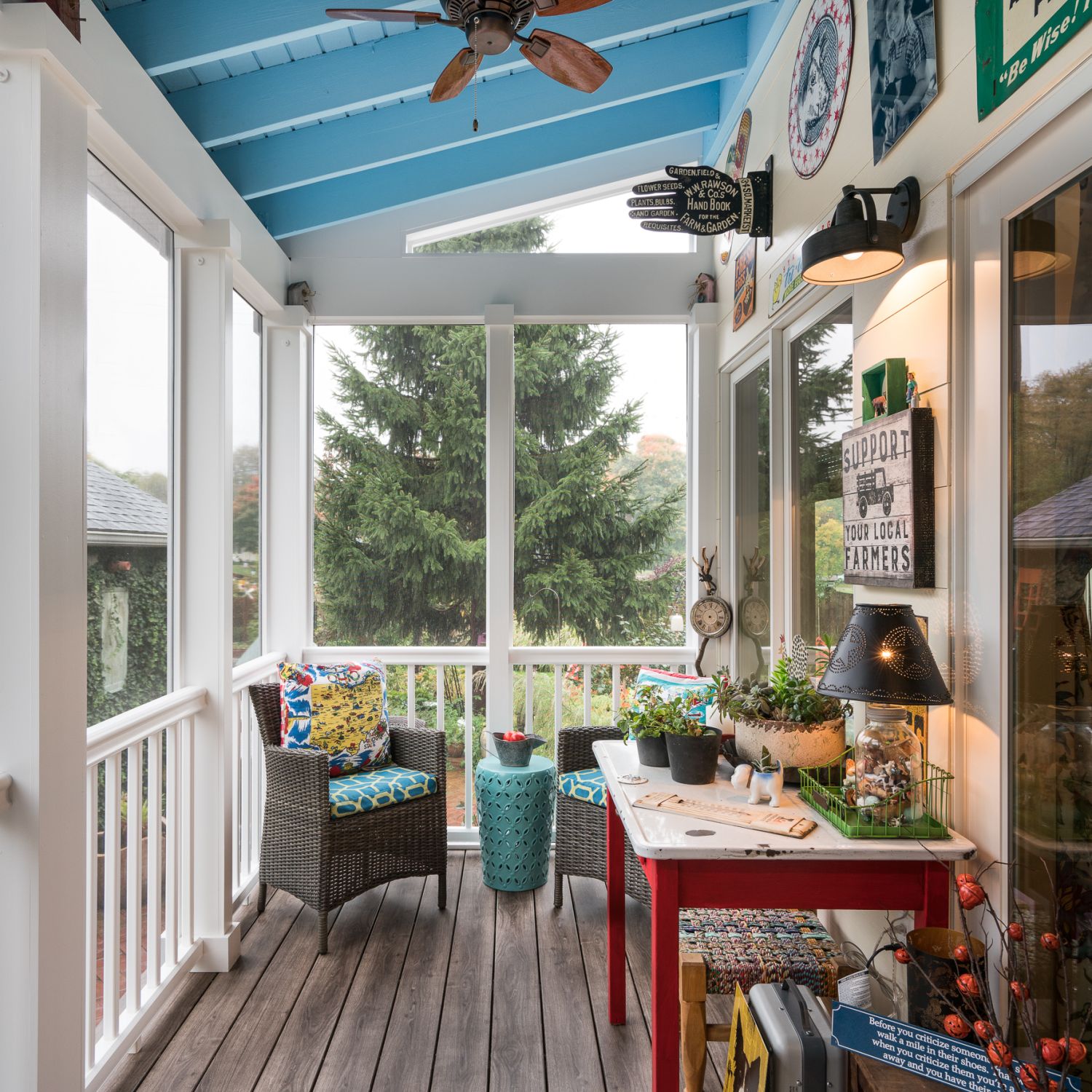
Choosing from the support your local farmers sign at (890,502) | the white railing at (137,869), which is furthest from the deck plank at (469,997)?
the support your local farmers sign at (890,502)

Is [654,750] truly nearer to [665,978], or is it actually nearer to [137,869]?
[665,978]

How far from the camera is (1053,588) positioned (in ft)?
4.66

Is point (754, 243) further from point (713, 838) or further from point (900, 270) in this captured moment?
point (713, 838)

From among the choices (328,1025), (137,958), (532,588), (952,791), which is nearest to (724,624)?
(532,588)

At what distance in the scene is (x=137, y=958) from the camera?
2.34 m

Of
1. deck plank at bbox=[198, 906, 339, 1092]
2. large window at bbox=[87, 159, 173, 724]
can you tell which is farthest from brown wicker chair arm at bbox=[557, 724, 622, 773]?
large window at bbox=[87, 159, 173, 724]

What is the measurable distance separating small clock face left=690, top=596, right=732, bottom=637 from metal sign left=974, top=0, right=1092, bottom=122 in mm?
2292

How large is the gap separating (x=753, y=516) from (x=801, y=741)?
1.48 meters

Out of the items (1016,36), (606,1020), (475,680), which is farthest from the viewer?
(475,680)

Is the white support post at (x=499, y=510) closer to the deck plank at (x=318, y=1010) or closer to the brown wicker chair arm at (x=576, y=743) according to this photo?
the brown wicker chair arm at (x=576, y=743)

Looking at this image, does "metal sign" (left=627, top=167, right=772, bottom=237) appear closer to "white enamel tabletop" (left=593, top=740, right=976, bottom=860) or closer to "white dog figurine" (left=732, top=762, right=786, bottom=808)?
"white dog figurine" (left=732, top=762, right=786, bottom=808)

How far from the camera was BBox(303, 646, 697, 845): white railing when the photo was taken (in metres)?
3.87

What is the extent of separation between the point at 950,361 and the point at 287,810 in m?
2.59

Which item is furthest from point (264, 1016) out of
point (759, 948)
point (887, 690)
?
point (887, 690)
